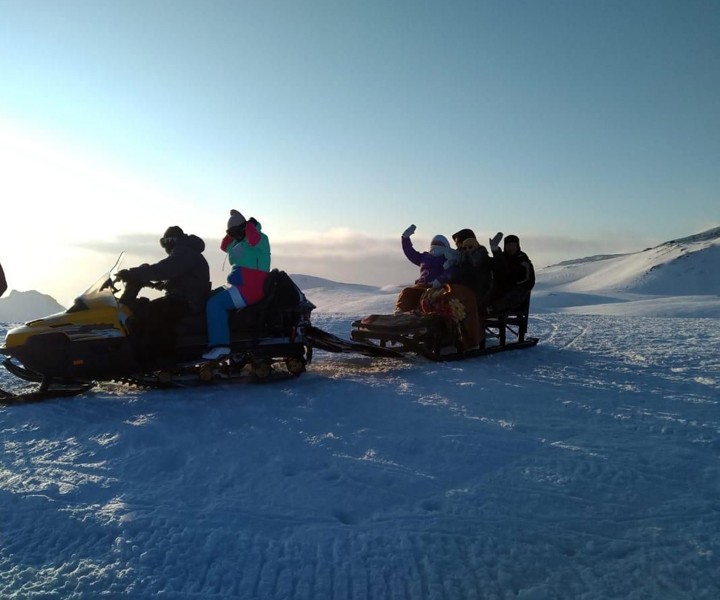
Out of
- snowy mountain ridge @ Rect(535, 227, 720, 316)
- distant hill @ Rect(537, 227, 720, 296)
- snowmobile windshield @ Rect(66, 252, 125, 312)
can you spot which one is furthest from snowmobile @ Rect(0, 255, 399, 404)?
distant hill @ Rect(537, 227, 720, 296)

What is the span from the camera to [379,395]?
20.8ft

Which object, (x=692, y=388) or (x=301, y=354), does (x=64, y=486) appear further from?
(x=692, y=388)

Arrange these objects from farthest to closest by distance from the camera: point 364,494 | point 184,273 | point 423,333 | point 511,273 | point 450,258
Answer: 1. point 511,273
2. point 450,258
3. point 423,333
4. point 184,273
5. point 364,494

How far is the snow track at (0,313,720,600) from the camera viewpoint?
9.88 feet

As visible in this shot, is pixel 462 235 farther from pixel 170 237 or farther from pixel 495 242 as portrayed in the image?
A: pixel 170 237

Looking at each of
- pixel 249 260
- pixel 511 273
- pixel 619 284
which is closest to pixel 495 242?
pixel 511 273

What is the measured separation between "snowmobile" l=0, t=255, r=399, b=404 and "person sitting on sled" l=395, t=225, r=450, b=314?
2629 millimetres

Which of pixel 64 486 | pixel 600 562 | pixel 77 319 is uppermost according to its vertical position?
pixel 77 319

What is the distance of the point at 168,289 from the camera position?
695cm

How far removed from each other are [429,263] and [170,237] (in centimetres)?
447

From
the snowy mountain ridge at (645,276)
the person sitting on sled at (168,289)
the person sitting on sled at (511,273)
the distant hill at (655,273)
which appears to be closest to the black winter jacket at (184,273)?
the person sitting on sled at (168,289)

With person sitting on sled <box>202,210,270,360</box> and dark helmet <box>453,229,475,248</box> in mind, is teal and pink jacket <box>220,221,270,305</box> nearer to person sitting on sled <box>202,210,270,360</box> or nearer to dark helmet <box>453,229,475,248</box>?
person sitting on sled <box>202,210,270,360</box>

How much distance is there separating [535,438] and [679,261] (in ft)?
132

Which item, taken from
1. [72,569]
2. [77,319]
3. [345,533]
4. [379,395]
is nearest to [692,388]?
[379,395]
